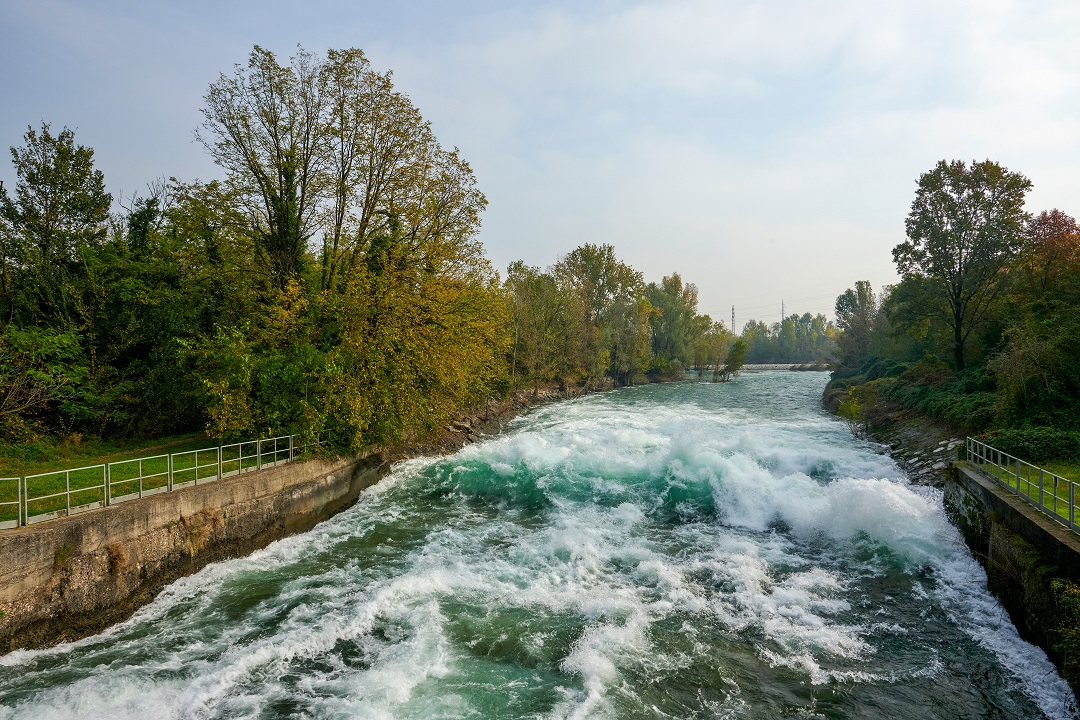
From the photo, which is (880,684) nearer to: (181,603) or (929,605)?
(929,605)

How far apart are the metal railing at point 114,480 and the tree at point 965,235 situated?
34.6m

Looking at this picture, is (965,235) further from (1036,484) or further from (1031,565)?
(1031,565)

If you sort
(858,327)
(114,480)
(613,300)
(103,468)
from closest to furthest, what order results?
(103,468)
(114,480)
(858,327)
(613,300)

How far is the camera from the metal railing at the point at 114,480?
9.30m

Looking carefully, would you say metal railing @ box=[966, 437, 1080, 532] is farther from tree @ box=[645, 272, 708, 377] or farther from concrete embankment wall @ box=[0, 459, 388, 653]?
tree @ box=[645, 272, 708, 377]

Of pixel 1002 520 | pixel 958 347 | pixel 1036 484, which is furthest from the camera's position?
pixel 958 347

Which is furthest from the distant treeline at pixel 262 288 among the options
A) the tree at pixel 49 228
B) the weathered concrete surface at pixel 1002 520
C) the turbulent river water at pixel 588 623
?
the weathered concrete surface at pixel 1002 520

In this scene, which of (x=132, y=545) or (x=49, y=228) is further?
(x=49, y=228)

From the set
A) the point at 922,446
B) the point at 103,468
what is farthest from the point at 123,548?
the point at 922,446

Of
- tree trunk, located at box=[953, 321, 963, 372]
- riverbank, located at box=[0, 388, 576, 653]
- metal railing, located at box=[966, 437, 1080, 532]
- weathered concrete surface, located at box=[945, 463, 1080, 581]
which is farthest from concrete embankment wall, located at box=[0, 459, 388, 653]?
tree trunk, located at box=[953, 321, 963, 372]

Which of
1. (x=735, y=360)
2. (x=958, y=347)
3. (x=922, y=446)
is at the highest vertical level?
(x=958, y=347)

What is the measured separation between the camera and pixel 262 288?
21391 mm

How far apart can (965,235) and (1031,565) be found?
28439 millimetres

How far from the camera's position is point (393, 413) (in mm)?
18906
